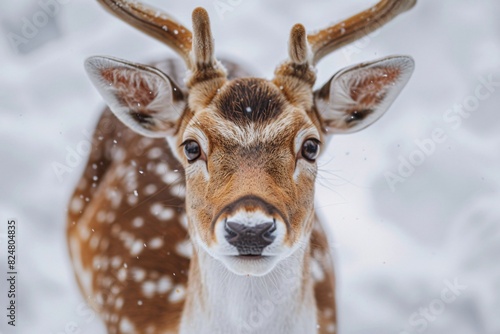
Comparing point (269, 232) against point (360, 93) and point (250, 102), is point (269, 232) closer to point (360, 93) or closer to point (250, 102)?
point (250, 102)

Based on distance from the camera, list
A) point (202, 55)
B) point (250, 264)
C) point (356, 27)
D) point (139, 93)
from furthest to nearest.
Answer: point (356, 27), point (139, 93), point (202, 55), point (250, 264)

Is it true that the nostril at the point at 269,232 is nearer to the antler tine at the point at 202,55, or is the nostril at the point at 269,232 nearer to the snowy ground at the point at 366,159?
the antler tine at the point at 202,55

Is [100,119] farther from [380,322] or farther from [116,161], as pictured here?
[380,322]

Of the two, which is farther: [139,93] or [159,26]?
[159,26]

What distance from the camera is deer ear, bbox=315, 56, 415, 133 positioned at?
279 cm

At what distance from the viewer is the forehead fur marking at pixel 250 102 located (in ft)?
8.27

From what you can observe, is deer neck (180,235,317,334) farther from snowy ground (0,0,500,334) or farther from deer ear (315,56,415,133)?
snowy ground (0,0,500,334)

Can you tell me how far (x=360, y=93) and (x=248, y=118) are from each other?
1.95 ft

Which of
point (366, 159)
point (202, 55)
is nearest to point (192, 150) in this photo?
point (202, 55)

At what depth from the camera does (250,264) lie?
7.66 feet

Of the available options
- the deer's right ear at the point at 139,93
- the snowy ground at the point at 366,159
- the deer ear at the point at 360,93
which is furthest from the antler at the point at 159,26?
the snowy ground at the point at 366,159

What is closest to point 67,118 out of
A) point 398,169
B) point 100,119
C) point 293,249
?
point 100,119

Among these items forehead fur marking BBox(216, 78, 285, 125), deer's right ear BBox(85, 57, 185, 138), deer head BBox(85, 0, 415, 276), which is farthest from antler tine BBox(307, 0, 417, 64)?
deer's right ear BBox(85, 57, 185, 138)

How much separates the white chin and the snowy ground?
1344 millimetres
